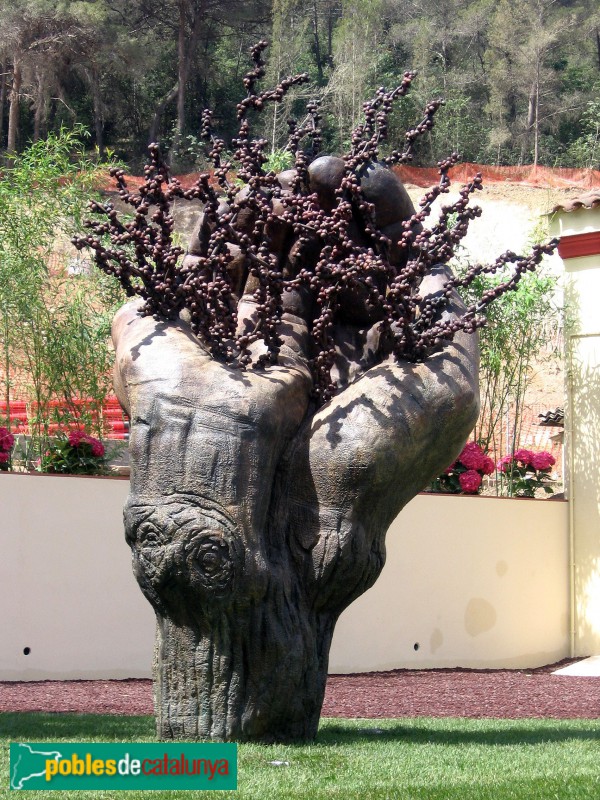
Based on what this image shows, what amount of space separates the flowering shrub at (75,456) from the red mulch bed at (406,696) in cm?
184

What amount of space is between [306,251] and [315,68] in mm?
43069

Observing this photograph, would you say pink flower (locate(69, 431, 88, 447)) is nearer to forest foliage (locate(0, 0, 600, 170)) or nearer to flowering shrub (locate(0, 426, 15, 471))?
flowering shrub (locate(0, 426, 15, 471))

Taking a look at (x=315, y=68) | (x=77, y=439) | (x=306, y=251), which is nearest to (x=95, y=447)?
(x=77, y=439)

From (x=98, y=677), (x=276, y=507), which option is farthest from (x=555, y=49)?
(x=276, y=507)

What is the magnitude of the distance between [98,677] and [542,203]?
30.8 m

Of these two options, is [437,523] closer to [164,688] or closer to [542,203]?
[164,688]

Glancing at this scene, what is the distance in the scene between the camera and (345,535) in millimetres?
4000

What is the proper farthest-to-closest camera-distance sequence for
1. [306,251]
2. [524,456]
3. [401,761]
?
[524,456]
[306,251]
[401,761]

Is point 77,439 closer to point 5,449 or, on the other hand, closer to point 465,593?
point 5,449

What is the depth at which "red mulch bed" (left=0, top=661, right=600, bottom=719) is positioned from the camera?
629cm

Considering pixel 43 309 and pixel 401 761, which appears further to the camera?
pixel 43 309

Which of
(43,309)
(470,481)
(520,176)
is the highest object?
(520,176)

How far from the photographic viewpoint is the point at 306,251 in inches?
177
